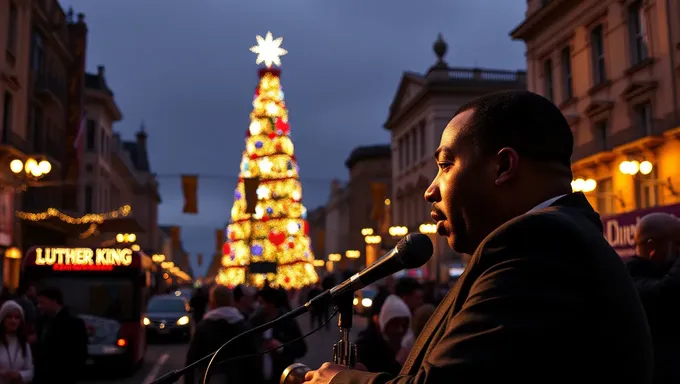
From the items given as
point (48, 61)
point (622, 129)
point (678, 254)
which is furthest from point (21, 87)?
point (678, 254)

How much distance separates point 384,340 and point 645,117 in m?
21.3

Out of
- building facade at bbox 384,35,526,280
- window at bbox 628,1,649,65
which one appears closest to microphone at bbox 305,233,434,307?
window at bbox 628,1,649,65

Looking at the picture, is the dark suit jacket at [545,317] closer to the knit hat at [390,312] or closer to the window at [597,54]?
the knit hat at [390,312]

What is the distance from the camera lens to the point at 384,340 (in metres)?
6.75

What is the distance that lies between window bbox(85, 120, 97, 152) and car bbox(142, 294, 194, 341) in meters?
36.2

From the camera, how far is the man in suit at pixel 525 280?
1494 millimetres

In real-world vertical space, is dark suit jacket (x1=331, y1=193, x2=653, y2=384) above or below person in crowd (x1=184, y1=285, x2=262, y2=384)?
above

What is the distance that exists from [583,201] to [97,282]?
16.1 meters

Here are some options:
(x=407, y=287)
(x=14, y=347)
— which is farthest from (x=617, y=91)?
(x=14, y=347)

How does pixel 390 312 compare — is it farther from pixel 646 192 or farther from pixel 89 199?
pixel 89 199

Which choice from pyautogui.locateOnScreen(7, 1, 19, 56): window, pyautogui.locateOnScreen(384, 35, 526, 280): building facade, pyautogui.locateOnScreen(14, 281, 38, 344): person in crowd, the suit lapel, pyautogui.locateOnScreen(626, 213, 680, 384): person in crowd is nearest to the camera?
the suit lapel

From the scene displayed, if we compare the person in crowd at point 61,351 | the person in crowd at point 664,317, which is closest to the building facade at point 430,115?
the person in crowd at point 61,351

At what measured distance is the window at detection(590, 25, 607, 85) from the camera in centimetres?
2853

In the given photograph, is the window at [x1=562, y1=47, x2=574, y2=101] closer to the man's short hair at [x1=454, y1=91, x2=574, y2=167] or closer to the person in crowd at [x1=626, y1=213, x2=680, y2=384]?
the person in crowd at [x1=626, y1=213, x2=680, y2=384]
